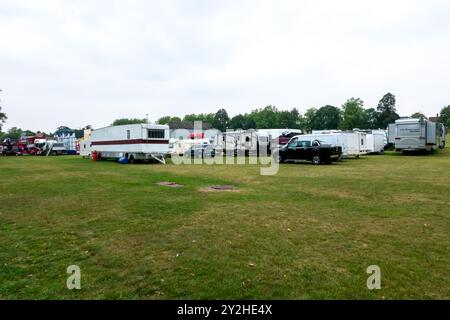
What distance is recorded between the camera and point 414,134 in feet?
76.1

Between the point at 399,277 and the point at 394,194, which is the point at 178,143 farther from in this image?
the point at 399,277

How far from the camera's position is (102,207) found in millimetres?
7246

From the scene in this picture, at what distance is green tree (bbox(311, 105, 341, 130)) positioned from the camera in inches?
3583

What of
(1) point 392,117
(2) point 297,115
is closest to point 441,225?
(1) point 392,117

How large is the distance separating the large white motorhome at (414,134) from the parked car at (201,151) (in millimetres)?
15988

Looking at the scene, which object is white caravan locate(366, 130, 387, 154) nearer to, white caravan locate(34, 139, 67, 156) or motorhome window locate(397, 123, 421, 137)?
motorhome window locate(397, 123, 421, 137)

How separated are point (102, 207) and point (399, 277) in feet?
20.9

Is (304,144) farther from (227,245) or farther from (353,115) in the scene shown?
(353,115)

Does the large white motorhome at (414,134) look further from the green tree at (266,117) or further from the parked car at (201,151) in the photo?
the green tree at (266,117)

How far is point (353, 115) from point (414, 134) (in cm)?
6193

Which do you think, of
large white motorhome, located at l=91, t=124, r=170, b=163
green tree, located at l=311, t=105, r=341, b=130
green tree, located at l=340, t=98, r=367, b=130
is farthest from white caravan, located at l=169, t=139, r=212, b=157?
green tree, located at l=311, t=105, r=341, b=130

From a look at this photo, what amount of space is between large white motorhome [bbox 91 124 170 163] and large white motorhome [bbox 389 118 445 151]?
18.8 metres

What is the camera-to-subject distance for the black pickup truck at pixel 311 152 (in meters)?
17.9
